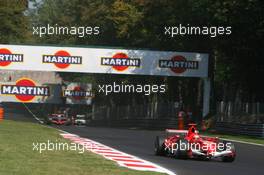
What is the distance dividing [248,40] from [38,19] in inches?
1166

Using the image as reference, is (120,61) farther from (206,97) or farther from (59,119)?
(59,119)

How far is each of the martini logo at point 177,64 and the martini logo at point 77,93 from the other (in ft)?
37.3

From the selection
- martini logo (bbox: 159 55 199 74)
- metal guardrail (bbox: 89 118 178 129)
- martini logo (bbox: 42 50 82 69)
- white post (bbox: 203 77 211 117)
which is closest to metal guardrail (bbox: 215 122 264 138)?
white post (bbox: 203 77 211 117)

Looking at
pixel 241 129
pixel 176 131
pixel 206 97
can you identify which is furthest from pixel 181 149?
pixel 206 97

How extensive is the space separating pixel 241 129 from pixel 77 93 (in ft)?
72.2

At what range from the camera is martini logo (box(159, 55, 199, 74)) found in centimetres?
4372

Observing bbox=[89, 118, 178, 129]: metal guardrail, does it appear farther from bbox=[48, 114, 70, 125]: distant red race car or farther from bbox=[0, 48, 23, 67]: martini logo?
bbox=[0, 48, 23, 67]: martini logo

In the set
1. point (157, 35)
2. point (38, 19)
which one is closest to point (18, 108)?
point (38, 19)

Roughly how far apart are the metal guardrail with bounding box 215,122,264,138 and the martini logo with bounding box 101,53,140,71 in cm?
668

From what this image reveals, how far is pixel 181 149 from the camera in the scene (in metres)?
17.7

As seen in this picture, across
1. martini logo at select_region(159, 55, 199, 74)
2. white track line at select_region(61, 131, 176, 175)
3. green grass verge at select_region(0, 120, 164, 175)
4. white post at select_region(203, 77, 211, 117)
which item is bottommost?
white track line at select_region(61, 131, 176, 175)

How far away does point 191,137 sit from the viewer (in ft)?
57.6

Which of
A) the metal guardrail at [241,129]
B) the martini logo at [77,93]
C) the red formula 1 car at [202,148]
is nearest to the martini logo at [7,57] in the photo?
the martini logo at [77,93]

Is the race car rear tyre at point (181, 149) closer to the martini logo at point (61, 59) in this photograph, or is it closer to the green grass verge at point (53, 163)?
the green grass verge at point (53, 163)
